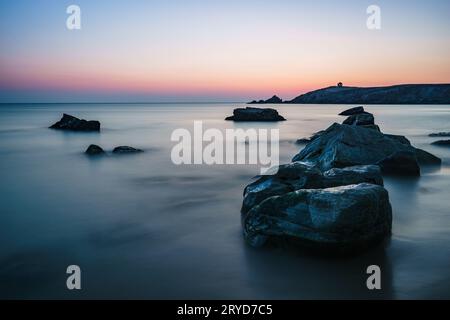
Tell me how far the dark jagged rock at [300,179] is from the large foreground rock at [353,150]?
2.71 metres

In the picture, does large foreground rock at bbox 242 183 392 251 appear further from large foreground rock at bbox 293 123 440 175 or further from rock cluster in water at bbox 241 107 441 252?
large foreground rock at bbox 293 123 440 175

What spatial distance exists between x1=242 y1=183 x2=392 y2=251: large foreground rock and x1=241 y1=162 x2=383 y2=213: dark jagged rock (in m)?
1.09

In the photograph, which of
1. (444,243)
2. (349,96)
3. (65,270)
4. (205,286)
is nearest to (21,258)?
(65,270)

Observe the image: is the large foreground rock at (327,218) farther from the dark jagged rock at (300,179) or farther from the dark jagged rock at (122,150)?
the dark jagged rock at (122,150)

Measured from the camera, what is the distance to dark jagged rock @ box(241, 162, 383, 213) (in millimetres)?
6250

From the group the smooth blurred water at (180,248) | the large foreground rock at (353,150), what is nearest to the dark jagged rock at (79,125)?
the smooth blurred water at (180,248)

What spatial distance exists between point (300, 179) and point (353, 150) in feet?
13.4

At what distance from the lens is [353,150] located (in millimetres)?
9812

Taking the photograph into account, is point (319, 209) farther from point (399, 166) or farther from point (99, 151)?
point (99, 151)

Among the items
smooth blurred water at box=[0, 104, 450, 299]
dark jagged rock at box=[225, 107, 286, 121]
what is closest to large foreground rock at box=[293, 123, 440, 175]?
smooth blurred water at box=[0, 104, 450, 299]

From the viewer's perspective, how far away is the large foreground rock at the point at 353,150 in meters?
9.51

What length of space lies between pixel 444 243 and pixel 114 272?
4.59 m

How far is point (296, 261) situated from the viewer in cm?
463
